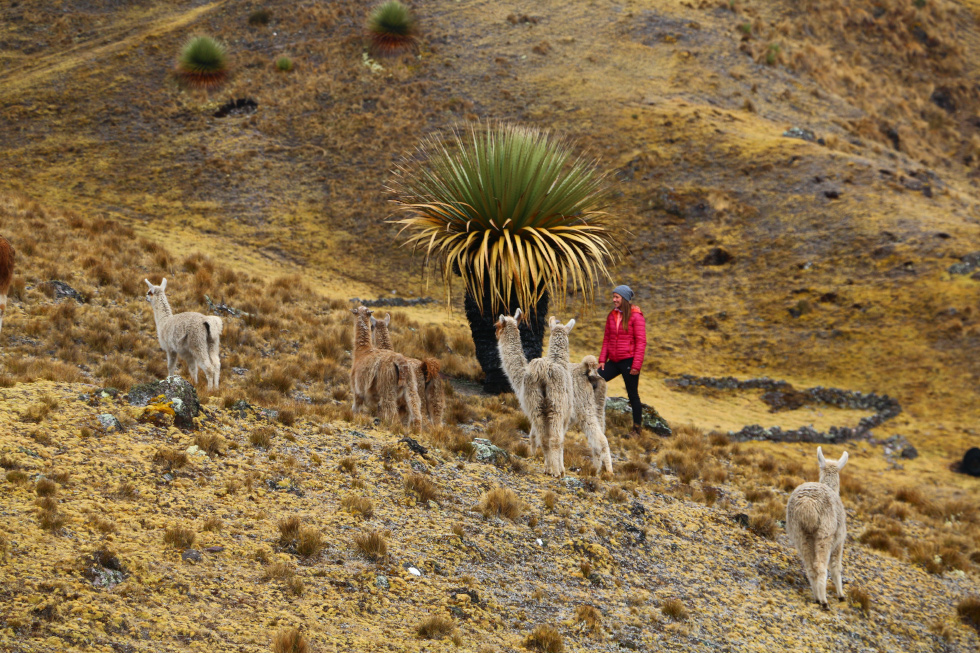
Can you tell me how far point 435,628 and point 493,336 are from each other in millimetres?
8542

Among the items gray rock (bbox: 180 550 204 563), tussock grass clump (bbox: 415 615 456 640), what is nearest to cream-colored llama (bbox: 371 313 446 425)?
gray rock (bbox: 180 550 204 563)

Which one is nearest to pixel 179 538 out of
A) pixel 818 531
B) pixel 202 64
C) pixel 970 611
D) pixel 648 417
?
pixel 818 531

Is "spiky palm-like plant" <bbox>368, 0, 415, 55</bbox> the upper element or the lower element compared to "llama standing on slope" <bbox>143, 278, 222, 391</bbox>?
upper

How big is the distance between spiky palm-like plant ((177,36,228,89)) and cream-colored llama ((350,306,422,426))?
25.9 meters

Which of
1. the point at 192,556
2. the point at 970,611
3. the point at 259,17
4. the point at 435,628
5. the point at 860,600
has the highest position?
the point at 259,17

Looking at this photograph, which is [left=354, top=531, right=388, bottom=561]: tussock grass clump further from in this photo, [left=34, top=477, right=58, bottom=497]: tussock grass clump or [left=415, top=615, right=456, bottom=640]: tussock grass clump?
[left=34, top=477, right=58, bottom=497]: tussock grass clump

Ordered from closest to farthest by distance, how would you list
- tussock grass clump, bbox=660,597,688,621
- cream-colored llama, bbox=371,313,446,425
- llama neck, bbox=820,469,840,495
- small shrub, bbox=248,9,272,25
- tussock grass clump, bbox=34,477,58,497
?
tussock grass clump, bbox=34,477,58,497, tussock grass clump, bbox=660,597,688,621, llama neck, bbox=820,469,840,495, cream-colored llama, bbox=371,313,446,425, small shrub, bbox=248,9,272,25

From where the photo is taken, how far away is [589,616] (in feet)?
21.7

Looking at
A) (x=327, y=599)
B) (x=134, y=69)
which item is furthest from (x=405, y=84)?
(x=327, y=599)

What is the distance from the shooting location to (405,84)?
32219 millimetres

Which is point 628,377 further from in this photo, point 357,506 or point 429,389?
point 357,506

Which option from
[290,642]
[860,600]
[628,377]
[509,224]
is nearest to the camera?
[290,642]

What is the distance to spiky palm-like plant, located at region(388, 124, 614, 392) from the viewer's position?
12602mm

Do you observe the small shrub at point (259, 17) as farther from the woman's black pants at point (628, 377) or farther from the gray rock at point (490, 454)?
the gray rock at point (490, 454)
